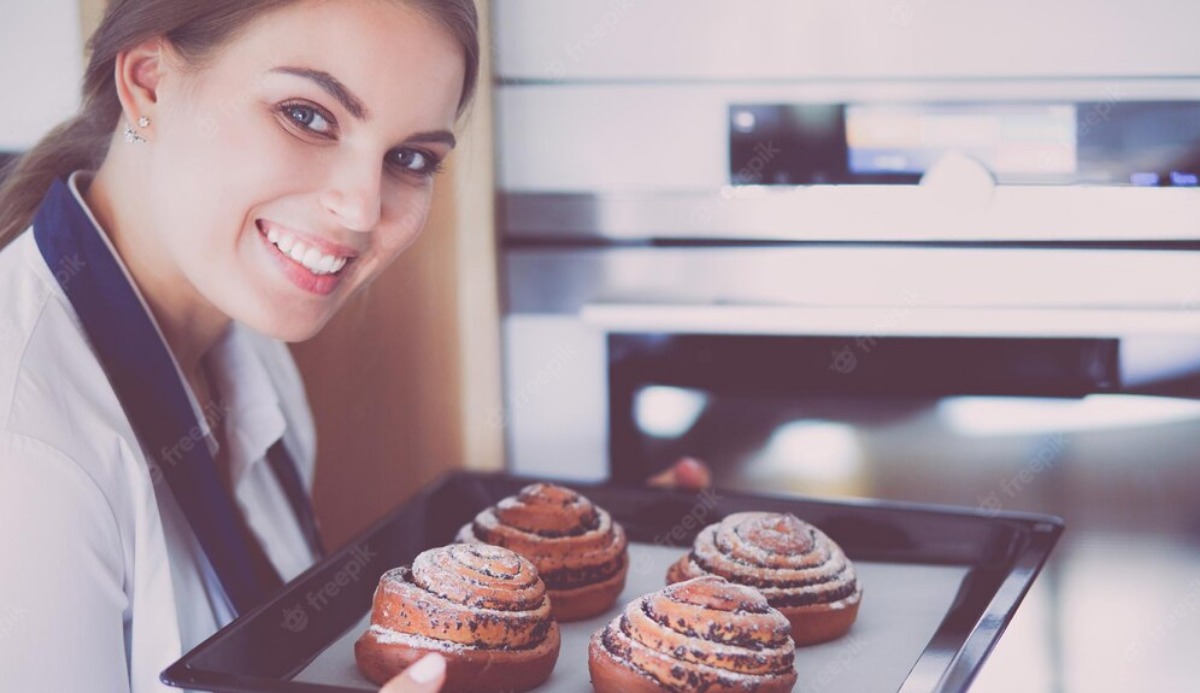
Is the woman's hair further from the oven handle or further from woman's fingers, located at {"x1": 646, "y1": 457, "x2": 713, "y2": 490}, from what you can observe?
woman's fingers, located at {"x1": 646, "y1": 457, "x2": 713, "y2": 490}

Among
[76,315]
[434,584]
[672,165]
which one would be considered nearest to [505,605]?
[434,584]

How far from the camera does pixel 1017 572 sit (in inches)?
42.4

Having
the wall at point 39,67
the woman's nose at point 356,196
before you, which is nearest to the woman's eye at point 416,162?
the woman's nose at point 356,196

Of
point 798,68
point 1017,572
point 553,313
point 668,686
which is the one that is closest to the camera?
point 668,686

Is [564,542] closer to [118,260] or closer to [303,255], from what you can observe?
[303,255]

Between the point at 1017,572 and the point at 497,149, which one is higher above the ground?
the point at 497,149

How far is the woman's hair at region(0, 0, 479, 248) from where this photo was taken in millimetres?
1029

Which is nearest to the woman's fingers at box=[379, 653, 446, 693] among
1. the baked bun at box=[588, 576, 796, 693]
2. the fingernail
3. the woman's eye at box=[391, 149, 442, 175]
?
the fingernail

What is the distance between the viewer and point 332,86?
984 mm

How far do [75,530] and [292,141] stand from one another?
0.34 m

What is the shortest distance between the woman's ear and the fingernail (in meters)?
0.54

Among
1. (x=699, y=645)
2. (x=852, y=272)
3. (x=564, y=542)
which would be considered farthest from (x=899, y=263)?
(x=699, y=645)

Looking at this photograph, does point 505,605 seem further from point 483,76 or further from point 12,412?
point 483,76

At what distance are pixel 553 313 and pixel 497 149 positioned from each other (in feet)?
0.63
